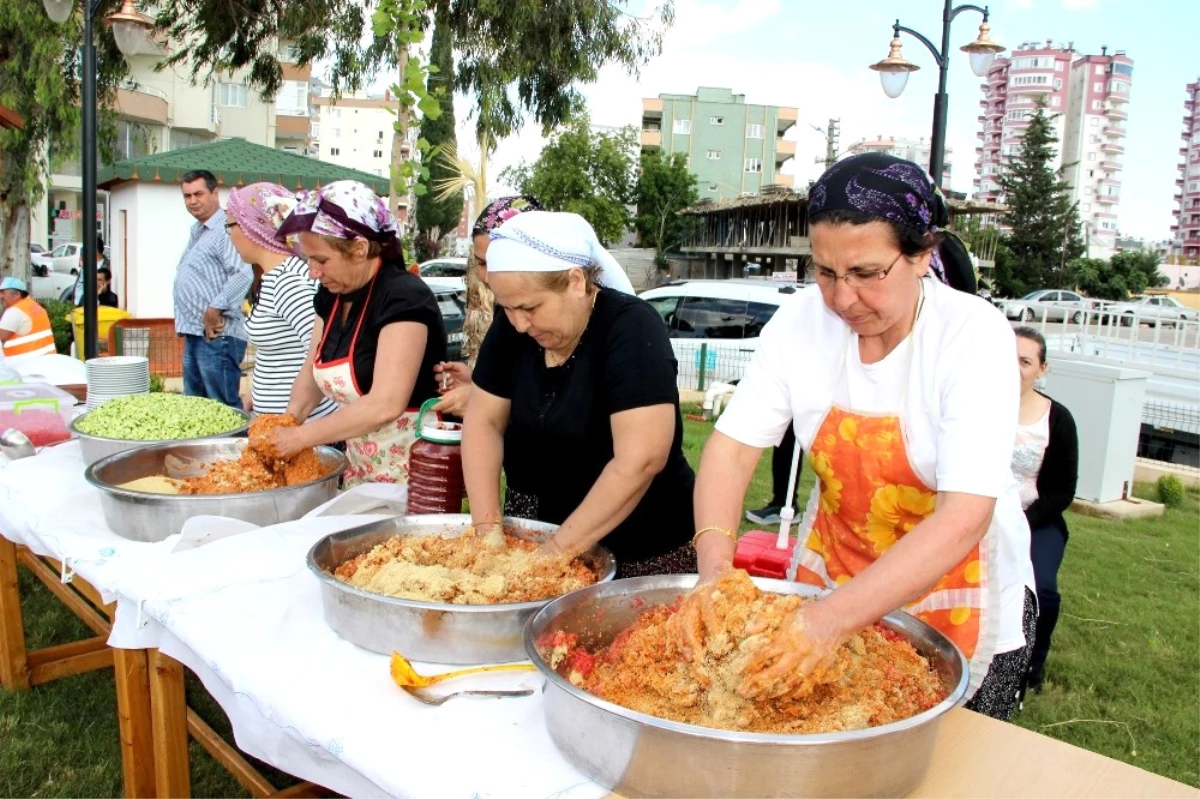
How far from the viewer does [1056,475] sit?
11.3ft

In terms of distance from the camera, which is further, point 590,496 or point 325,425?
point 325,425

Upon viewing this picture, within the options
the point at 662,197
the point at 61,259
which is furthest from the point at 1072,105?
the point at 61,259

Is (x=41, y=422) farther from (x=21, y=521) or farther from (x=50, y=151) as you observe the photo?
(x=50, y=151)

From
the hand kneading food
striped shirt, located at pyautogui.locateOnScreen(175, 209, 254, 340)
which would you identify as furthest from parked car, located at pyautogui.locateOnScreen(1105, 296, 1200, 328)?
the hand kneading food

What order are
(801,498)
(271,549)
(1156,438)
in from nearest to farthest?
1. (271,549)
2. (801,498)
3. (1156,438)

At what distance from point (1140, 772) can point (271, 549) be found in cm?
165

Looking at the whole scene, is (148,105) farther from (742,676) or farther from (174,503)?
(742,676)

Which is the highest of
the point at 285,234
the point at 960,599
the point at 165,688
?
the point at 285,234

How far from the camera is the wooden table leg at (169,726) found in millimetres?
2043

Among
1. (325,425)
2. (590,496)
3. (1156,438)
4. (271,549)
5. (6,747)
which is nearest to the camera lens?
(590,496)

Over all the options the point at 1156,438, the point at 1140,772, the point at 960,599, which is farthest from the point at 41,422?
the point at 1156,438

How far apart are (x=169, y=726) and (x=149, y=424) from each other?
3.50 ft

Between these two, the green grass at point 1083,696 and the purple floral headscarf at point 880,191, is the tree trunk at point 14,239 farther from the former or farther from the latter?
the purple floral headscarf at point 880,191

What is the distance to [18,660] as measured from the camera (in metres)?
3.23
